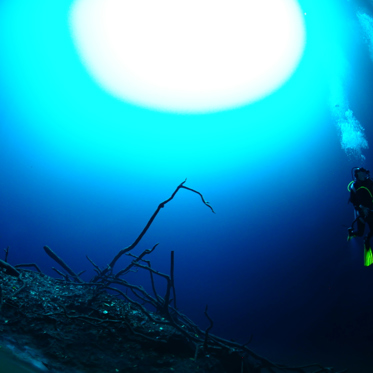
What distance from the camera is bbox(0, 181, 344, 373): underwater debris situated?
102 inches

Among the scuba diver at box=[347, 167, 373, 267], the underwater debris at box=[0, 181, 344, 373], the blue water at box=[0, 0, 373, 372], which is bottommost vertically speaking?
the underwater debris at box=[0, 181, 344, 373]

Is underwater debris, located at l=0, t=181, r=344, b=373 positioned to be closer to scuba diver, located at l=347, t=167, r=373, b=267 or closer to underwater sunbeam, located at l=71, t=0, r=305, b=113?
scuba diver, located at l=347, t=167, r=373, b=267

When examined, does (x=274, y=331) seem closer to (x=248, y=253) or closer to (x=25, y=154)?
(x=248, y=253)

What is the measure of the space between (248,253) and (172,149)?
42.3 ft

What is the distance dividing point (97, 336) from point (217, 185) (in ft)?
76.7

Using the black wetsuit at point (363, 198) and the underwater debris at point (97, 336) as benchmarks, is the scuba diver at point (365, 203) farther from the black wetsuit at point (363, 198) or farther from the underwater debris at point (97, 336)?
the underwater debris at point (97, 336)

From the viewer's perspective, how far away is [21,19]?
13.8 m

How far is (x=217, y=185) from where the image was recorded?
85.3 ft

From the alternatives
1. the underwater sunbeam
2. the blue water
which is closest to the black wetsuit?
the blue water

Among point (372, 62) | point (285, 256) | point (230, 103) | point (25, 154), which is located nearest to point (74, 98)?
point (25, 154)

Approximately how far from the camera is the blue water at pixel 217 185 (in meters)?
12.2

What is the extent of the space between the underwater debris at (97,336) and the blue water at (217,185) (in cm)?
710

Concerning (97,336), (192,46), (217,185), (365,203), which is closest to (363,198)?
(365,203)

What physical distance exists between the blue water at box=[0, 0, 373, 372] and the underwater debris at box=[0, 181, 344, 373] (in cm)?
710
